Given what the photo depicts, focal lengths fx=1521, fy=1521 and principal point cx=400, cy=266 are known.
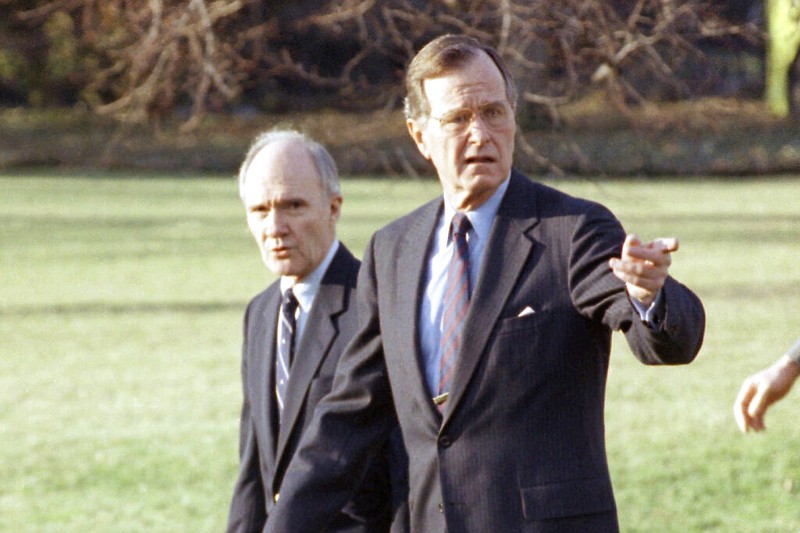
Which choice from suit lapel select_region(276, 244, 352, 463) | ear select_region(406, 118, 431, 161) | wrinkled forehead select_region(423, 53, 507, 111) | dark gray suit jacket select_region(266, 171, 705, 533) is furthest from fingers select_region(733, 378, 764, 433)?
suit lapel select_region(276, 244, 352, 463)

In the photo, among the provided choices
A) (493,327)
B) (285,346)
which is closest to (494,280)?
(493,327)

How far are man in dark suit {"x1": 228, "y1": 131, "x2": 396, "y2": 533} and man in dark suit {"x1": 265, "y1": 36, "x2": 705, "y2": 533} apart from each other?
2.12ft

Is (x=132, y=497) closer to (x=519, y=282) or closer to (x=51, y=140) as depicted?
(x=519, y=282)

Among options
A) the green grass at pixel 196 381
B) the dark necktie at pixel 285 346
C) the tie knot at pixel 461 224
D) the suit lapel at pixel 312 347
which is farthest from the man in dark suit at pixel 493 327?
the green grass at pixel 196 381

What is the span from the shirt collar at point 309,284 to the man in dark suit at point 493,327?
806mm

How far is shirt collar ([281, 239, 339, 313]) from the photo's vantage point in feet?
15.1

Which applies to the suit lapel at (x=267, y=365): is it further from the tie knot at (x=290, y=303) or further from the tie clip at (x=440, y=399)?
the tie clip at (x=440, y=399)

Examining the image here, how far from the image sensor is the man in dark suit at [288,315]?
4391 mm

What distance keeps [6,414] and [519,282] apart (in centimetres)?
971

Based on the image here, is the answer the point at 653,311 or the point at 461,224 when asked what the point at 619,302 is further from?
the point at 461,224

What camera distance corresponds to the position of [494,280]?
11.7 ft

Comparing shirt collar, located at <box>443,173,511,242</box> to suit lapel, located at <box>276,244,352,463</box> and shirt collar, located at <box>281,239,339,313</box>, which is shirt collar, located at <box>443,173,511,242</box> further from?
shirt collar, located at <box>281,239,339,313</box>

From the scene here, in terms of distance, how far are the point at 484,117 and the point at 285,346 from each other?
1203 millimetres

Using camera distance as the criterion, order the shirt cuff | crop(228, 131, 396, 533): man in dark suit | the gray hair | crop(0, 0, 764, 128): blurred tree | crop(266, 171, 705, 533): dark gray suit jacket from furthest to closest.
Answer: crop(0, 0, 764, 128): blurred tree
the gray hair
crop(228, 131, 396, 533): man in dark suit
crop(266, 171, 705, 533): dark gray suit jacket
the shirt cuff
